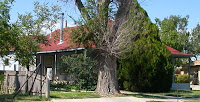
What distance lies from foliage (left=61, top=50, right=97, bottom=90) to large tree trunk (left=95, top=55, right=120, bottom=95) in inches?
111

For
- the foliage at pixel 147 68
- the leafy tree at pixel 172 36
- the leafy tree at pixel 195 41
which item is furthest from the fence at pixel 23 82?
the leafy tree at pixel 195 41

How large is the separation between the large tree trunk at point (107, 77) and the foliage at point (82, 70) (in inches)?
111

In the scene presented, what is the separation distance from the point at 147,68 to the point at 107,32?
566cm

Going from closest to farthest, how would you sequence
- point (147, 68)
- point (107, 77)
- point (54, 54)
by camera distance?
point (107, 77) → point (147, 68) → point (54, 54)

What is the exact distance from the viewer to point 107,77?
1744 centimetres

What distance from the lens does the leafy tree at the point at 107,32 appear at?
16781 mm

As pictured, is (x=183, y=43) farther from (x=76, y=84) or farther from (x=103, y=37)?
(x=103, y=37)

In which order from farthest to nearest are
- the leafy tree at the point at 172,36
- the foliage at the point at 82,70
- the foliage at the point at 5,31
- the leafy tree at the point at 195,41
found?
the leafy tree at the point at 195,41, the leafy tree at the point at 172,36, the foliage at the point at 82,70, the foliage at the point at 5,31

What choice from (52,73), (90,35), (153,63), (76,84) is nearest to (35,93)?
(90,35)

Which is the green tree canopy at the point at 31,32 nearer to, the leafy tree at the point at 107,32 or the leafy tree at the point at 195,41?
the leafy tree at the point at 107,32

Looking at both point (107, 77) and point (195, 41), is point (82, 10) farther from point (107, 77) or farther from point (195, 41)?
point (195, 41)

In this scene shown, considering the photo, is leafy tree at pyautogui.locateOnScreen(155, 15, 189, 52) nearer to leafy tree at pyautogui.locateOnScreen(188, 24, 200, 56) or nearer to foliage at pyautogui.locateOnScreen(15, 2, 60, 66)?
leafy tree at pyautogui.locateOnScreen(188, 24, 200, 56)

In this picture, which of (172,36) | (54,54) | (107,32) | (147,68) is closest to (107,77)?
(107,32)

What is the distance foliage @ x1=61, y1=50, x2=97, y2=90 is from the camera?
2048cm
